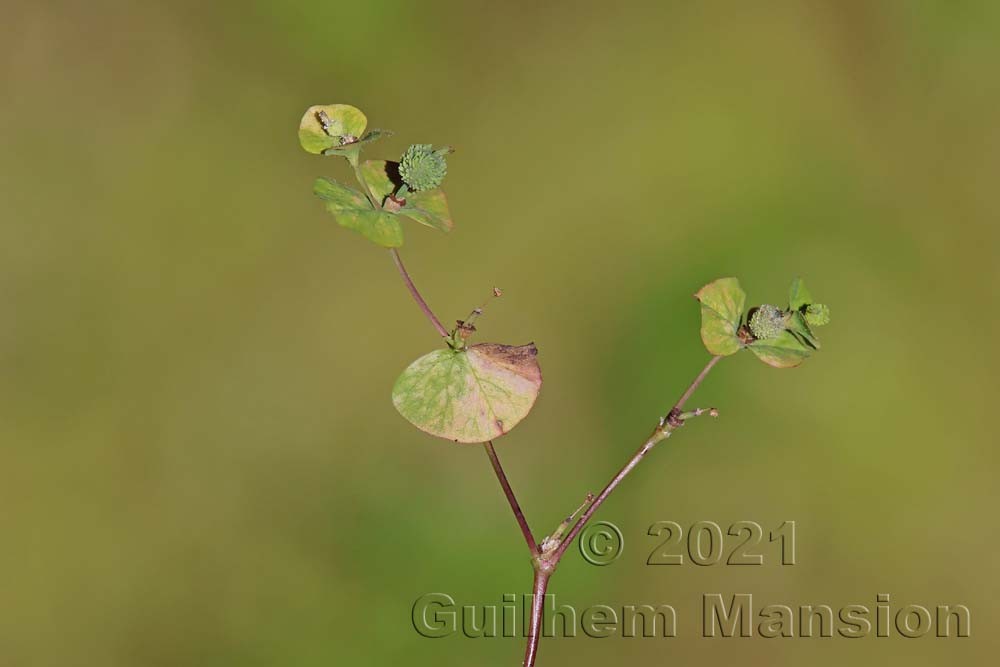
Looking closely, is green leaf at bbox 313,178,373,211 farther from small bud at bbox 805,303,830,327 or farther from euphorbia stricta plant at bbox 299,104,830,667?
small bud at bbox 805,303,830,327

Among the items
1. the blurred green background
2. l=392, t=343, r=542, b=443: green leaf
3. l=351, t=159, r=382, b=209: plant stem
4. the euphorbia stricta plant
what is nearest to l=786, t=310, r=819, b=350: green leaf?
the euphorbia stricta plant

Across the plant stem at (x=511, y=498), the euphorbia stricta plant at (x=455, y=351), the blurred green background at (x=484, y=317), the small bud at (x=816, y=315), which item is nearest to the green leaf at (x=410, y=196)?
the euphorbia stricta plant at (x=455, y=351)

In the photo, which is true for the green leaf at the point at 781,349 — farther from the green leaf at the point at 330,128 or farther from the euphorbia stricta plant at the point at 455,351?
the green leaf at the point at 330,128

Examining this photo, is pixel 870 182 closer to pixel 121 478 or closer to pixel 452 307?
pixel 452 307

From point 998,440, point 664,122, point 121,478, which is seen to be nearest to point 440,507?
point 121,478

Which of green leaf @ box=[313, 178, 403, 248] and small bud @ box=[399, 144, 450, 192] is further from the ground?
small bud @ box=[399, 144, 450, 192]
